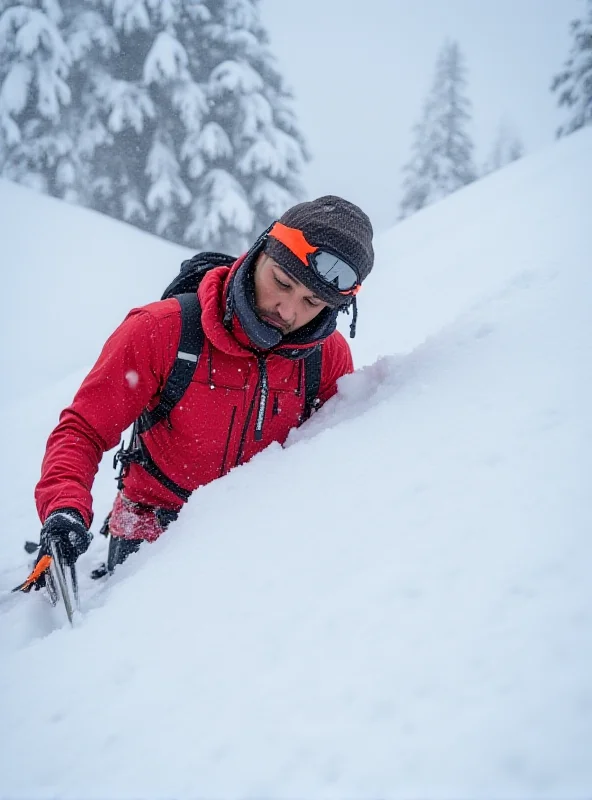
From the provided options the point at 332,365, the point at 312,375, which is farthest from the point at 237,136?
the point at 312,375

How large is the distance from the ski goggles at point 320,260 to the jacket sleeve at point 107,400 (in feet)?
2.23

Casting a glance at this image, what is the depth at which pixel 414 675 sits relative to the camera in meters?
0.99

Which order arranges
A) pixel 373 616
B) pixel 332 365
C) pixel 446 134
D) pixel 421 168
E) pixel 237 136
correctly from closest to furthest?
pixel 373 616 → pixel 332 365 → pixel 237 136 → pixel 446 134 → pixel 421 168

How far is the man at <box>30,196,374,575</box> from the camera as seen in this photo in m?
2.05

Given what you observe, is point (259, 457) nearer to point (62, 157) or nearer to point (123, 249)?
point (123, 249)

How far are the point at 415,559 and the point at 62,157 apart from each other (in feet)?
53.8

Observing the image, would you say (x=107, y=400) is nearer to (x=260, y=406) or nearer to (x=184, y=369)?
(x=184, y=369)

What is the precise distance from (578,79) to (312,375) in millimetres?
17155

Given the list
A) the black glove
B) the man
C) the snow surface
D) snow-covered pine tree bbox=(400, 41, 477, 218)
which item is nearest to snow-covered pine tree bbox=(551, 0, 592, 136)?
snow-covered pine tree bbox=(400, 41, 477, 218)

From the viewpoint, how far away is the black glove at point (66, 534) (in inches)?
71.5

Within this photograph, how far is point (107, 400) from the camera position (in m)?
2.12

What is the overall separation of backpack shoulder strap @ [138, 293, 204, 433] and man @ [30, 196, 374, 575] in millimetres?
21

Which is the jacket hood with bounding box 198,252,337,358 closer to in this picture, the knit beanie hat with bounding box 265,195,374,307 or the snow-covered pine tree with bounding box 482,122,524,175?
the knit beanie hat with bounding box 265,195,374,307

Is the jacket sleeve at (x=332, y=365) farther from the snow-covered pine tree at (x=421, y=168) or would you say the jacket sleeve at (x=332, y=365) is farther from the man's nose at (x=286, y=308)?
the snow-covered pine tree at (x=421, y=168)
